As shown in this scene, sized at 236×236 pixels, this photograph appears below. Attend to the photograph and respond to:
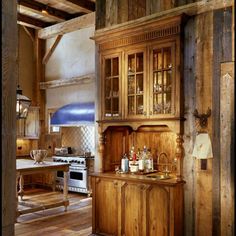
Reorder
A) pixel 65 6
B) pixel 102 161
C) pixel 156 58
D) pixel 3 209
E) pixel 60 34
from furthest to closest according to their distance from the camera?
pixel 60 34 < pixel 65 6 < pixel 102 161 < pixel 156 58 < pixel 3 209

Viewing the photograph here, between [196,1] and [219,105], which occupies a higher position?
[196,1]

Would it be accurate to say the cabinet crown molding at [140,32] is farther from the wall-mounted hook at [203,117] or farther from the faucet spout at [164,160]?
the faucet spout at [164,160]

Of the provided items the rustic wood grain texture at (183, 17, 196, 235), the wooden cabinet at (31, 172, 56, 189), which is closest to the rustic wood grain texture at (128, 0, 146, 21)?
the rustic wood grain texture at (183, 17, 196, 235)

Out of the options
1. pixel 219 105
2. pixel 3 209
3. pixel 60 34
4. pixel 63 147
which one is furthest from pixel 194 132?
pixel 60 34

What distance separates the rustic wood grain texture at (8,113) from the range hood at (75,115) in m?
5.92

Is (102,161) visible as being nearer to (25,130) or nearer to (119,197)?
(119,197)

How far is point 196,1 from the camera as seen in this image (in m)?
3.75

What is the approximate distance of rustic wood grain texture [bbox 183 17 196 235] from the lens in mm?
3764

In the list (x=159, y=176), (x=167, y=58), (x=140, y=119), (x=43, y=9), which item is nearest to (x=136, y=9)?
(x=167, y=58)

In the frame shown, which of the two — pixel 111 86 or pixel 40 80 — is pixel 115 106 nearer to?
pixel 111 86

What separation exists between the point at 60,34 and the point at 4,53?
7.74 m

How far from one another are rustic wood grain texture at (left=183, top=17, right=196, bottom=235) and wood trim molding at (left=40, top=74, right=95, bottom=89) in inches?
159

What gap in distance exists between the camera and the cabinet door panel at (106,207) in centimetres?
423

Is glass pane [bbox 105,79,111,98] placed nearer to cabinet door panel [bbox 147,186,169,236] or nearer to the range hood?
cabinet door panel [bbox 147,186,169,236]
